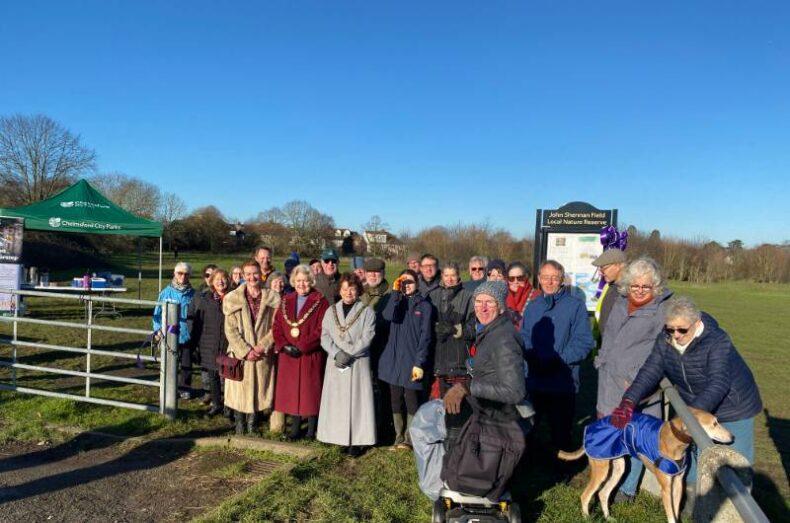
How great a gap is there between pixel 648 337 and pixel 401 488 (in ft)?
7.36

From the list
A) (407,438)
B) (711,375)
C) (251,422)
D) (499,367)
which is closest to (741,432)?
(711,375)

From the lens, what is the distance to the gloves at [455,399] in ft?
11.9

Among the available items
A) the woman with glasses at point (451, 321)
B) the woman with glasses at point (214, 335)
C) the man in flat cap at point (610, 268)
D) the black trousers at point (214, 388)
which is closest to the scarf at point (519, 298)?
the woman with glasses at point (451, 321)

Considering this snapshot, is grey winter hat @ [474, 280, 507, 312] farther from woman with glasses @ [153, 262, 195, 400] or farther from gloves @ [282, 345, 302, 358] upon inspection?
woman with glasses @ [153, 262, 195, 400]

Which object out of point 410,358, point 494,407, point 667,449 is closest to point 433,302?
point 410,358

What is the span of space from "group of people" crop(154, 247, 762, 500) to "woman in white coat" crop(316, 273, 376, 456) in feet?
0.03

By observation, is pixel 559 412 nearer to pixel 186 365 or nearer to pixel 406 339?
pixel 406 339

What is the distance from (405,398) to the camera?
5375 mm

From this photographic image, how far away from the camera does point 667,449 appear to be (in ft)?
11.3

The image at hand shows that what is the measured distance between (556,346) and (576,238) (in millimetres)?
3917

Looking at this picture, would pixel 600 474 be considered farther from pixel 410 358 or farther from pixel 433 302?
pixel 433 302

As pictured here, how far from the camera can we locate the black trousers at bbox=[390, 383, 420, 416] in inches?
209

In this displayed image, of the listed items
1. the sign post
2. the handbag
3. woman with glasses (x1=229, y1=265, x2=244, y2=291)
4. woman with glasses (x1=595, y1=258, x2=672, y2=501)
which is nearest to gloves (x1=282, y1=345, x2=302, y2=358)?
the handbag

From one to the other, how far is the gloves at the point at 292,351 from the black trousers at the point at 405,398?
0.96m
